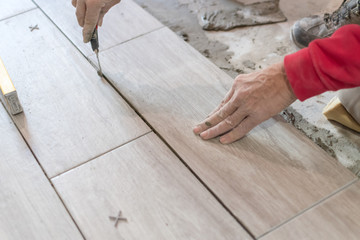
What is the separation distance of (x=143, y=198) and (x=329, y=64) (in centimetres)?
77

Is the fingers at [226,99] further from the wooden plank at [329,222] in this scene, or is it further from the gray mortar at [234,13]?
the gray mortar at [234,13]

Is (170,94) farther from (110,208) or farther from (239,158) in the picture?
(110,208)

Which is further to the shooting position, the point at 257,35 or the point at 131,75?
the point at 257,35

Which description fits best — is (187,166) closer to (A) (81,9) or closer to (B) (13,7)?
(A) (81,9)

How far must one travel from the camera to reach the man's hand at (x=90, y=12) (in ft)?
4.81

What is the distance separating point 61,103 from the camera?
66.6 inches

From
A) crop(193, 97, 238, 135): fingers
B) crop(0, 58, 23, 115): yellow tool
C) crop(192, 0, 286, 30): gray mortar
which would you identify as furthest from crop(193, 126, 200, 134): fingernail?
crop(192, 0, 286, 30): gray mortar

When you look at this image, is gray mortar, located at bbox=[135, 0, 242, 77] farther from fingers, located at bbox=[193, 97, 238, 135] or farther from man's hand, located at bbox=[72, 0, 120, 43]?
man's hand, located at bbox=[72, 0, 120, 43]

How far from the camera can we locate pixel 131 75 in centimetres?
184

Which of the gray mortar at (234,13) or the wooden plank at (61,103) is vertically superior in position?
the wooden plank at (61,103)

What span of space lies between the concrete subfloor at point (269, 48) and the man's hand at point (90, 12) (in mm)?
915

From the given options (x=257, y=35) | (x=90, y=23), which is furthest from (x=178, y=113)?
(x=257, y=35)

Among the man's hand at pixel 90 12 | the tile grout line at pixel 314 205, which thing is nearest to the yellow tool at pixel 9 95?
the man's hand at pixel 90 12

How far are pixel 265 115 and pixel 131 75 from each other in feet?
2.29
